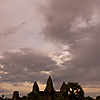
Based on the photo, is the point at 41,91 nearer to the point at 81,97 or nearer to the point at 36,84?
the point at 36,84

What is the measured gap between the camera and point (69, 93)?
205 feet

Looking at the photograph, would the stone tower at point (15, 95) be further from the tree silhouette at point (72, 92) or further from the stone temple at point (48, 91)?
the tree silhouette at point (72, 92)

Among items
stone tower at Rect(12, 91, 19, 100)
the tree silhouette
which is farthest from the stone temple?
the tree silhouette

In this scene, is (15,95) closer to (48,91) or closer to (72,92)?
(48,91)

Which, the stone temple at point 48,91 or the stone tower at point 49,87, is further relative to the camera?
the stone tower at point 49,87

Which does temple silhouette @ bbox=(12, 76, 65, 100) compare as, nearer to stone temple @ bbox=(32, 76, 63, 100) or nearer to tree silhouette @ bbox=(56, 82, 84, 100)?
stone temple @ bbox=(32, 76, 63, 100)

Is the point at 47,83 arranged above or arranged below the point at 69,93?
above

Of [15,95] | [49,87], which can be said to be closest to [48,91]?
[49,87]

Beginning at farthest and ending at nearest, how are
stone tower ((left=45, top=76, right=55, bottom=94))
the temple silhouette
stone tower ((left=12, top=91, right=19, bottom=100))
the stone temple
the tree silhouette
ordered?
stone tower ((left=45, top=76, right=55, bottom=94))
the stone temple
the temple silhouette
stone tower ((left=12, top=91, right=19, bottom=100))
the tree silhouette

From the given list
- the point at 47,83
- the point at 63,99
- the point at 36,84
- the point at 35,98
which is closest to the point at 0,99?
the point at 36,84

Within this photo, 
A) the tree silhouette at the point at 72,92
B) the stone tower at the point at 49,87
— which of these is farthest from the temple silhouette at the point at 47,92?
the tree silhouette at the point at 72,92

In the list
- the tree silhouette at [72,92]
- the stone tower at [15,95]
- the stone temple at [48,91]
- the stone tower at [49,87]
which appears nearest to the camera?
the tree silhouette at [72,92]

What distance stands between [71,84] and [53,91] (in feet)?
196

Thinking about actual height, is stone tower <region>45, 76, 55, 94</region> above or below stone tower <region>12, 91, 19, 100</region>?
above
